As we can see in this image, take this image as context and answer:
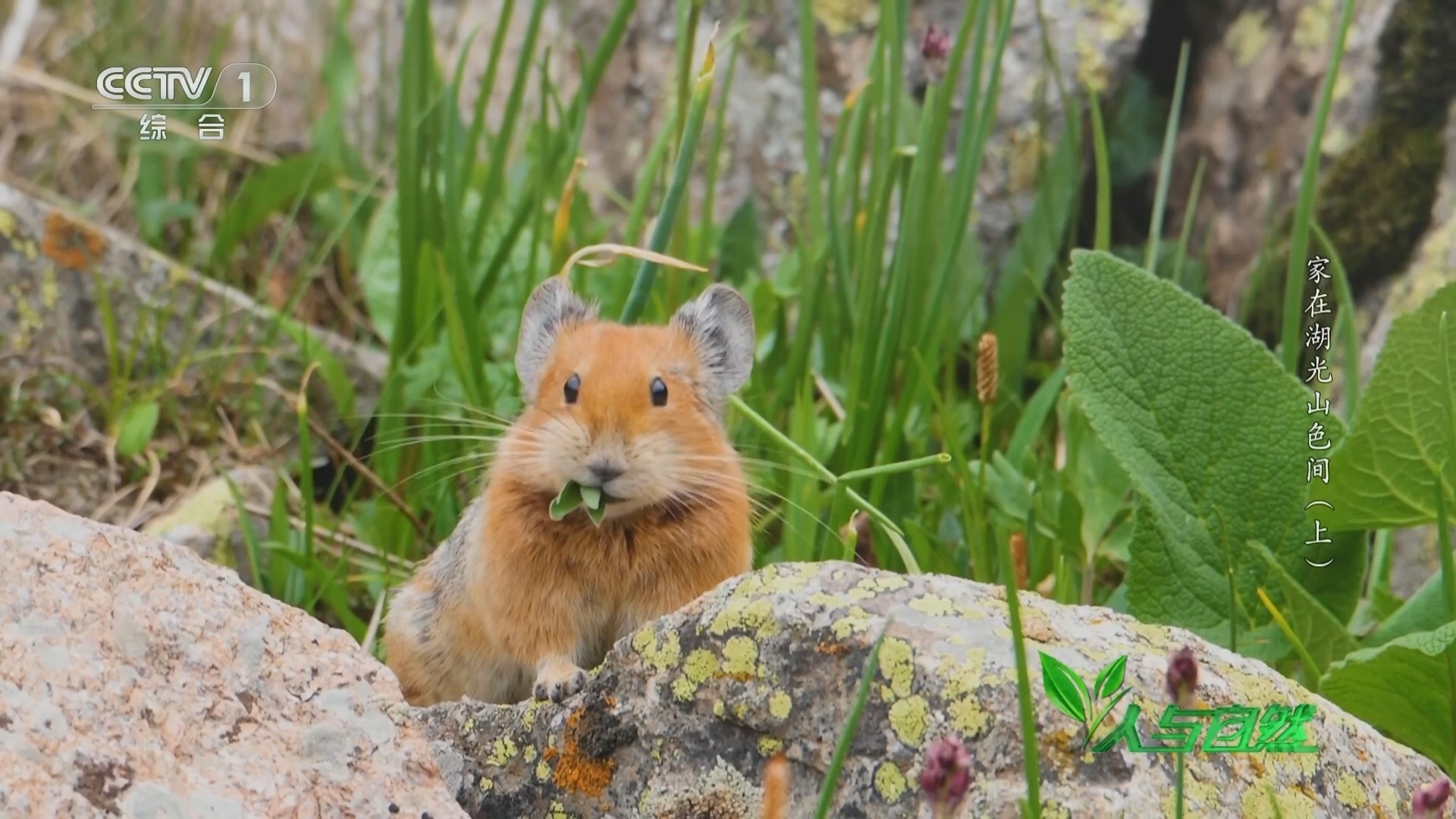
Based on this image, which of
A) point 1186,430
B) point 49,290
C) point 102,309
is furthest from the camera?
point 49,290

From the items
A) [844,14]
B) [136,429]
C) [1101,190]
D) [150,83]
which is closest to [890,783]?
[1101,190]

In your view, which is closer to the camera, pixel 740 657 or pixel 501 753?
pixel 740 657

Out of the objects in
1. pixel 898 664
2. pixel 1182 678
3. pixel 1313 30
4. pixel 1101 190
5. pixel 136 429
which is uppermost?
pixel 1313 30

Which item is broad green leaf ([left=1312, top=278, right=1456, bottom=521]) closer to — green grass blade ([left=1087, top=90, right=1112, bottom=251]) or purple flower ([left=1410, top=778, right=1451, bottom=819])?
green grass blade ([left=1087, top=90, right=1112, bottom=251])

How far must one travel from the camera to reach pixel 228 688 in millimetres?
2742

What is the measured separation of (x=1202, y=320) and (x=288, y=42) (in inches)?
221

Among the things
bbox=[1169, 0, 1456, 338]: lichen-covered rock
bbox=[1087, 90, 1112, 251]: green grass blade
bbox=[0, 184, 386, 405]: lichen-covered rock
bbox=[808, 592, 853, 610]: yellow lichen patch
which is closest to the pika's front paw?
bbox=[808, 592, 853, 610]: yellow lichen patch

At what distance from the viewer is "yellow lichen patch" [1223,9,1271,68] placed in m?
6.44

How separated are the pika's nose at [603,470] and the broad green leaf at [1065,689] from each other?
40.3 inches

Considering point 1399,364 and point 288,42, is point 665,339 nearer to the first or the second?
point 1399,364

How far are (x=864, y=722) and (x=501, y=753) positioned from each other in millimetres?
708

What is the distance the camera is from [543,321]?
3758 millimetres

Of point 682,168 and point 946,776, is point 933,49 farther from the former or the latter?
point 946,776

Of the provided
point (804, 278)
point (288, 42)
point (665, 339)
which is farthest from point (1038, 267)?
point (288, 42)
